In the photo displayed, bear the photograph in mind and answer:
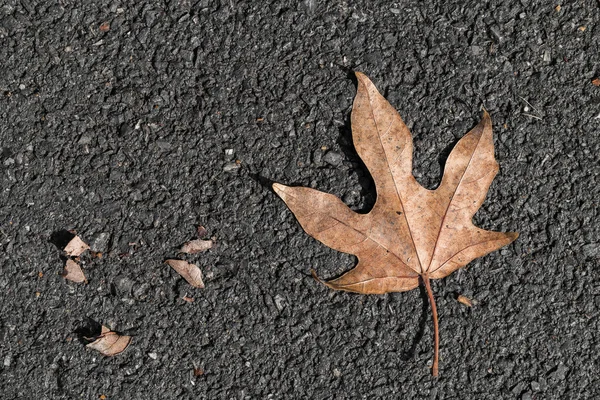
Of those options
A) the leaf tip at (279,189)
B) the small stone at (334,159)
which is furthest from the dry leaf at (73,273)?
the small stone at (334,159)

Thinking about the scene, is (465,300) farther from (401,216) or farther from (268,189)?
(268,189)

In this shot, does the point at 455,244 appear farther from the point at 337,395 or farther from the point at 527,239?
the point at 337,395

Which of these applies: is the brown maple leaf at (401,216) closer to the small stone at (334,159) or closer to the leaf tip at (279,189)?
the leaf tip at (279,189)

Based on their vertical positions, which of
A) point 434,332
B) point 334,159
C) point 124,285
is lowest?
point 434,332

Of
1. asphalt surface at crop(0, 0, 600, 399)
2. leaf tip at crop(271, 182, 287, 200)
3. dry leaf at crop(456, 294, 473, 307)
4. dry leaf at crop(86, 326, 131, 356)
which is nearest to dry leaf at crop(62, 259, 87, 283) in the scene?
asphalt surface at crop(0, 0, 600, 399)

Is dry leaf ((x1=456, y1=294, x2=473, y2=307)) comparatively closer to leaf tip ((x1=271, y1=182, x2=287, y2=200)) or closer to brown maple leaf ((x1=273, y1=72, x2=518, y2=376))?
brown maple leaf ((x1=273, y1=72, x2=518, y2=376))

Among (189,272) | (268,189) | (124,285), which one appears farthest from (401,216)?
(124,285)

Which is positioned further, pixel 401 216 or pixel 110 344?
pixel 110 344

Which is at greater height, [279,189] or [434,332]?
[279,189]
